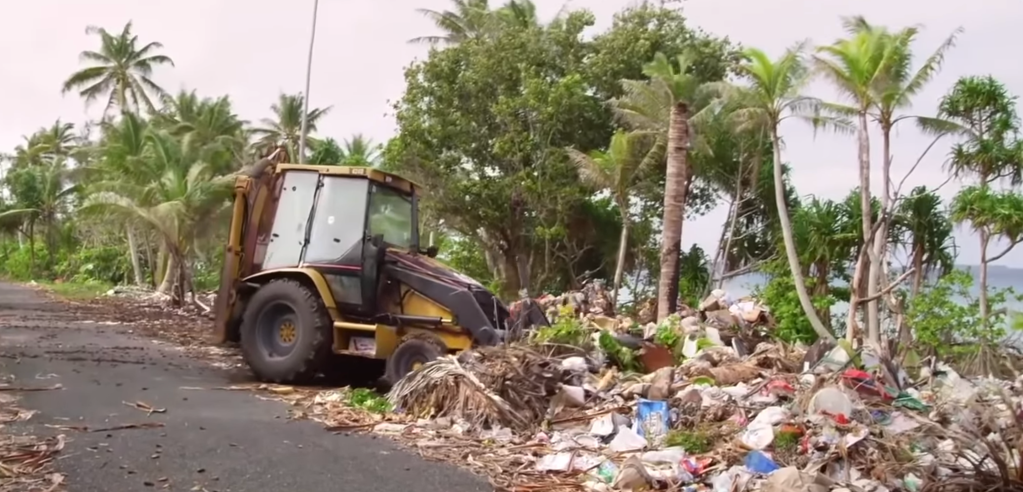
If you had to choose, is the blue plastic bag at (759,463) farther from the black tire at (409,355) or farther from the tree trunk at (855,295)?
the tree trunk at (855,295)

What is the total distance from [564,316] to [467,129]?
43.3 feet

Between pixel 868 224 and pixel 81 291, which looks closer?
pixel 868 224

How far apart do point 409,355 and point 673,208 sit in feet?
13.1

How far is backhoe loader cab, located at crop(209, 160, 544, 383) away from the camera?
9234 millimetres

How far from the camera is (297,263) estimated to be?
9.68 meters

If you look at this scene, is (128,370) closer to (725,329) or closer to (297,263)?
(297,263)

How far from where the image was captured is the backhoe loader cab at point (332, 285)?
9234 mm

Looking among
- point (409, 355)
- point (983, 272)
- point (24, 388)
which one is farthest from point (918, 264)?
point (24, 388)

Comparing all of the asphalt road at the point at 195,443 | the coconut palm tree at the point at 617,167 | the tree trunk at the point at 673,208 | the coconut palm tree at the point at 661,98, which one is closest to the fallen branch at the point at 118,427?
the asphalt road at the point at 195,443

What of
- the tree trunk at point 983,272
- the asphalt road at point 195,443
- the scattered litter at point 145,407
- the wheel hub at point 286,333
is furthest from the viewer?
the tree trunk at point 983,272

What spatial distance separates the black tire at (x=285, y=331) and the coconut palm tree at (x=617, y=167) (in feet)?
35.8

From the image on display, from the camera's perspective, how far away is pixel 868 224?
50.4 ft

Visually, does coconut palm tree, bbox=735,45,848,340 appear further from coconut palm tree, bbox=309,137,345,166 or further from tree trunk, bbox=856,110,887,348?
coconut palm tree, bbox=309,137,345,166

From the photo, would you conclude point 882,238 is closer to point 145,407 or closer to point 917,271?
point 917,271
